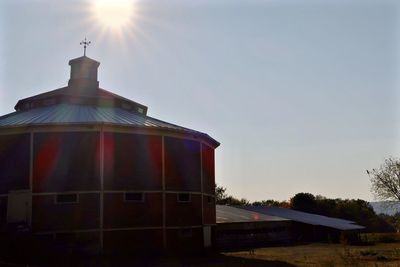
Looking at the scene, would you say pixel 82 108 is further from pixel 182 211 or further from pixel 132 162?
pixel 182 211

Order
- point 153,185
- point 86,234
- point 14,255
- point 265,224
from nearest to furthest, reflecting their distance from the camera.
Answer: point 14,255
point 86,234
point 153,185
point 265,224

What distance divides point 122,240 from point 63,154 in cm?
551

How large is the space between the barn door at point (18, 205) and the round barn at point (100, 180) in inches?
2.0

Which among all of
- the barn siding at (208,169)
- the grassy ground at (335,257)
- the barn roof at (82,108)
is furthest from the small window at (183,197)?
the grassy ground at (335,257)

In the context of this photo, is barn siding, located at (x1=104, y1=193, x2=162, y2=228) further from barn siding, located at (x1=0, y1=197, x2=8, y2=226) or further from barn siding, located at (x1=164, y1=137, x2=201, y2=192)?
barn siding, located at (x1=0, y1=197, x2=8, y2=226)

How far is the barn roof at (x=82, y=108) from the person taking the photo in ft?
90.7

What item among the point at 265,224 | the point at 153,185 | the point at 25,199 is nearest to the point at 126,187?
the point at 153,185

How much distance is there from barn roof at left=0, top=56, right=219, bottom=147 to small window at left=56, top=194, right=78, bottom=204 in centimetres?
379

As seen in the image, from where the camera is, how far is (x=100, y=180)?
26344mm

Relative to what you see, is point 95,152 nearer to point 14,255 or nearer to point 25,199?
point 25,199

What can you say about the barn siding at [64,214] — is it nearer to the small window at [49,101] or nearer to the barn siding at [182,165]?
the barn siding at [182,165]

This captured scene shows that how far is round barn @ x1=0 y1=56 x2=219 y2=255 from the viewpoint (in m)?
A: 25.8

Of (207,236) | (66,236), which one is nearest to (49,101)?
(66,236)

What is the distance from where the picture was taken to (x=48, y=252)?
21.4 metres
